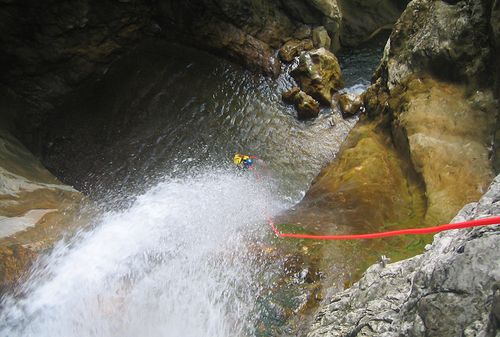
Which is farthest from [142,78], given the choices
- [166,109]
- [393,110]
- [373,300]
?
[373,300]

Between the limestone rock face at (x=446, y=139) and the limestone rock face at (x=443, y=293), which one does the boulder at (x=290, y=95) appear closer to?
the limestone rock face at (x=446, y=139)

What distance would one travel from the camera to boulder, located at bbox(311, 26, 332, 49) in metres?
10.9

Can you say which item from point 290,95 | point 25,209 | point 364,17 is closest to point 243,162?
point 290,95

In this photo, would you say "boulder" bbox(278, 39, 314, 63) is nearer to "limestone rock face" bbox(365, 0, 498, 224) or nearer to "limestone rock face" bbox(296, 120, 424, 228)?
"limestone rock face" bbox(365, 0, 498, 224)

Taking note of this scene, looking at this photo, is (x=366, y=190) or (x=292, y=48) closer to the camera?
(x=366, y=190)

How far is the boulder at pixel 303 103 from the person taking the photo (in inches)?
364

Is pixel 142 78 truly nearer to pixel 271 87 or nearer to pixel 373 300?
pixel 271 87

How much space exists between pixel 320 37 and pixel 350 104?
8.88ft

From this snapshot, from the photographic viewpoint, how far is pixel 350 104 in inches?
368

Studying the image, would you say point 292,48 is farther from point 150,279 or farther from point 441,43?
point 150,279

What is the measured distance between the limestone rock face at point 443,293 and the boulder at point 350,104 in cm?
631

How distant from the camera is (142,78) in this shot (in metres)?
10.1

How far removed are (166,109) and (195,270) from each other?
5183mm

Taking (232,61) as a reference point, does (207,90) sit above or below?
below
